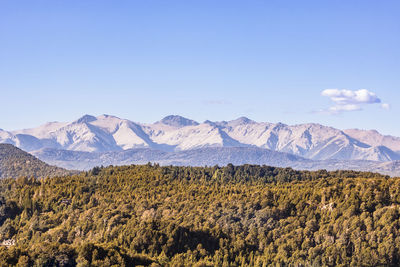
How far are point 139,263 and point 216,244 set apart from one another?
2015 inches

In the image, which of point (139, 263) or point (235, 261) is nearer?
point (139, 263)

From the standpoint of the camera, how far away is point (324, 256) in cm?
19375

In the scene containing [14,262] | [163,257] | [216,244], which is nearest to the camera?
[14,262]

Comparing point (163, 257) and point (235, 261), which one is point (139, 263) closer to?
point (163, 257)

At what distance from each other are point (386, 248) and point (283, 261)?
3759 cm

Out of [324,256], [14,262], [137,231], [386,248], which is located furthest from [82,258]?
[386,248]

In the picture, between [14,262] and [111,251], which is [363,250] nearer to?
[111,251]

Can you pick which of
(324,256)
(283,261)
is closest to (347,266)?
(324,256)

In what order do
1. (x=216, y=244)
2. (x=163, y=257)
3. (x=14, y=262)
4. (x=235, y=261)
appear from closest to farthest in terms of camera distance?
(x=14, y=262), (x=163, y=257), (x=235, y=261), (x=216, y=244)

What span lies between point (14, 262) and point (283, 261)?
299 feet

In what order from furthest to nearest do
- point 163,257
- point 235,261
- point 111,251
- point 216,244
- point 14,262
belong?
point 216,244 < point 235,261 < point 163,257 < point 111,251 < point 14,262

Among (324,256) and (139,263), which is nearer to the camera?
(139,263)

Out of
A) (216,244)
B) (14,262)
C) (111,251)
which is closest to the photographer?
(14,262)

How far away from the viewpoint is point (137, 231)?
195m
